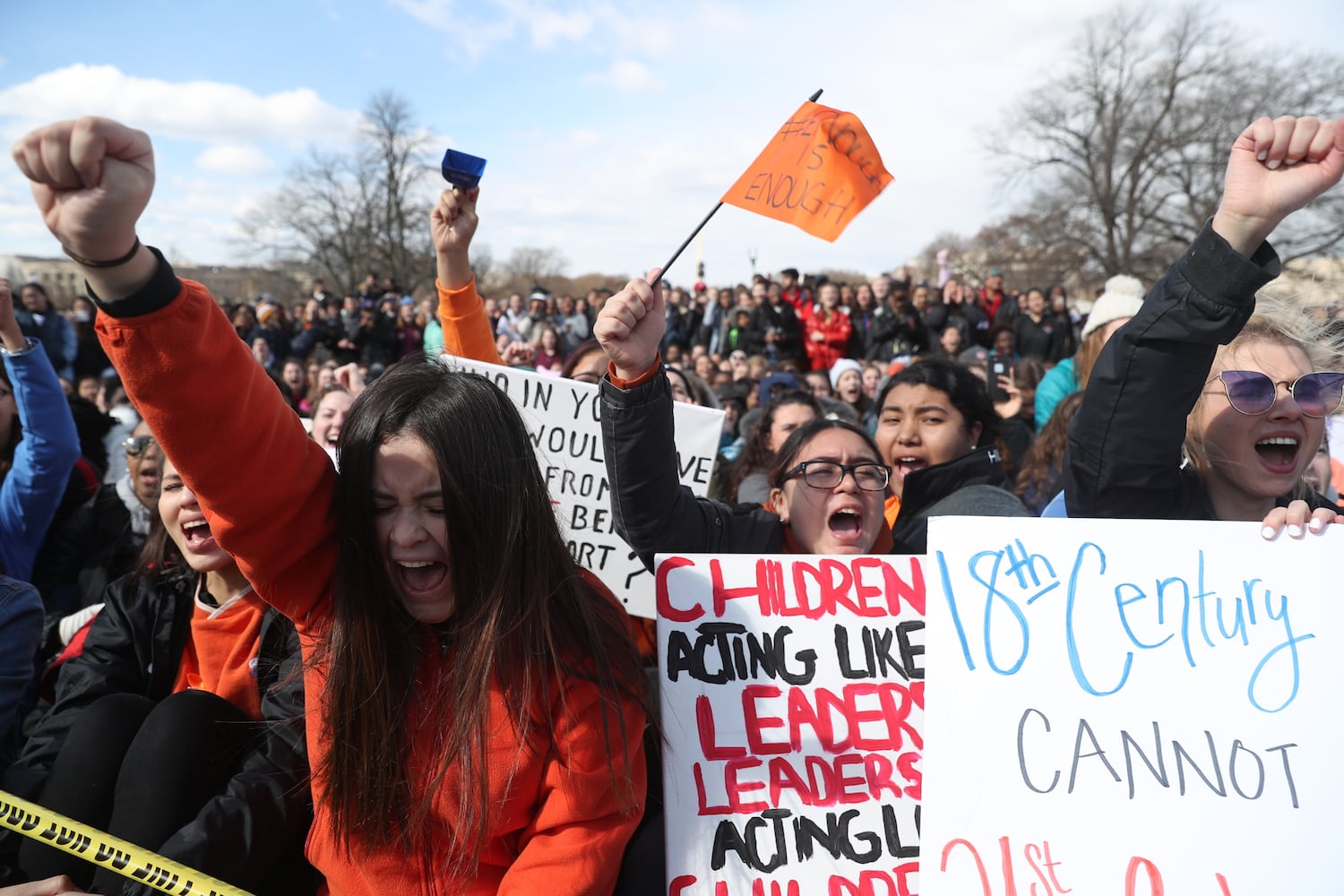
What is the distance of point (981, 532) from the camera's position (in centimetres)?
194

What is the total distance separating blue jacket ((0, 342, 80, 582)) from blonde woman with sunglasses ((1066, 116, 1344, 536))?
3418mm

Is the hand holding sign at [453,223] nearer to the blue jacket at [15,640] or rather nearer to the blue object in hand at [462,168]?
the blue object in hand at [462,168]

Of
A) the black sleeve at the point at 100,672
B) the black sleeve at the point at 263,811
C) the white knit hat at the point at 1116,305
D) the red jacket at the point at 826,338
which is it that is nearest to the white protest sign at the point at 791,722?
the black sleeve at the point at 263,811

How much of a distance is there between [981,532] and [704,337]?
41.2 ft

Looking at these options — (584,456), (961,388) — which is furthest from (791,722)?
(584,456)

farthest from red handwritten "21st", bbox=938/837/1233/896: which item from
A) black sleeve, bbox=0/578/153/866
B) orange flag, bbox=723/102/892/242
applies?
black sleeve, bbox=0/578/153/866

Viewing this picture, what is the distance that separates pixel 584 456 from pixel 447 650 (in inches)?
83.5

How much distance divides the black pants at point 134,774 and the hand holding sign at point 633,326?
1.28 meters

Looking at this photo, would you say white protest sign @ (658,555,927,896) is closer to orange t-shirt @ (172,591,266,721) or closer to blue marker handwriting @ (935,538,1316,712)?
blue marker handwriting @ (935,538,1316,712)

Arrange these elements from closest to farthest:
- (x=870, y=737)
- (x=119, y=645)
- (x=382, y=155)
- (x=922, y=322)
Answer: (x=870, y=737), (x=119, y=645), (x=922, y=322), (x=382, y=155)

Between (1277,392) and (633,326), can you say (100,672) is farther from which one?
(1277,392)

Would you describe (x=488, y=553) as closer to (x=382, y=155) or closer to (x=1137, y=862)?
(x=1137, y=862)

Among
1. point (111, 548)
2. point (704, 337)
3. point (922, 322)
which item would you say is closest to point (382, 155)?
point (704, 337)

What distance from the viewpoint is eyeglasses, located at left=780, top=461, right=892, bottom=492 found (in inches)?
110
